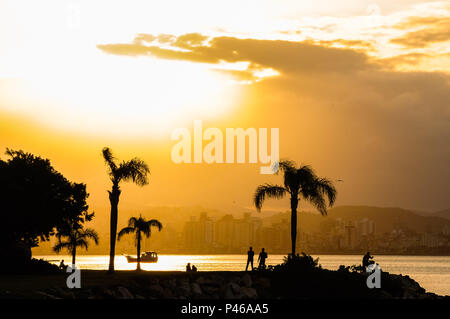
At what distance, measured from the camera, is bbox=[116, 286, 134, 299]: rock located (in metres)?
37.4

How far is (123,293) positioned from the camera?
123ft

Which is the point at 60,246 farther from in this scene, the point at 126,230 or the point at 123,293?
the point at 123,293

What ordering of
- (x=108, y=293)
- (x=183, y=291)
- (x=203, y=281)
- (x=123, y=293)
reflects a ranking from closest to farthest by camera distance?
(x=108, y=293) → (x=123, y=293) → (x=183, y=291) → (x=203, y=281)

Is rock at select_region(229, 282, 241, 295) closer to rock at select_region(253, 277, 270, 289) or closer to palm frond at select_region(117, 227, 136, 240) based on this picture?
rock at select_region(253, 277, 270, 289)

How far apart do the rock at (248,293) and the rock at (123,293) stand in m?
6.00

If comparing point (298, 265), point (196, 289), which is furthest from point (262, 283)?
point (196, 289)

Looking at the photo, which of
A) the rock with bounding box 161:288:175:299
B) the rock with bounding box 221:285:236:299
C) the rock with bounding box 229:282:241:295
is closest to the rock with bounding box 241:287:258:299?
the rock with bounding box 229:282:241:295

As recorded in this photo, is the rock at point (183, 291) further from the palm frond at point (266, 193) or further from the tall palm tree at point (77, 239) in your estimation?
the tall palm tree at point (77, 239)

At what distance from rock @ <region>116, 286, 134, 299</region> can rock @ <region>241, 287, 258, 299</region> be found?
600 centimetres

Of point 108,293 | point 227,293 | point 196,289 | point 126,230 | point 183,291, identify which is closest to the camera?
point 108,293

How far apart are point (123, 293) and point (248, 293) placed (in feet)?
22.7
